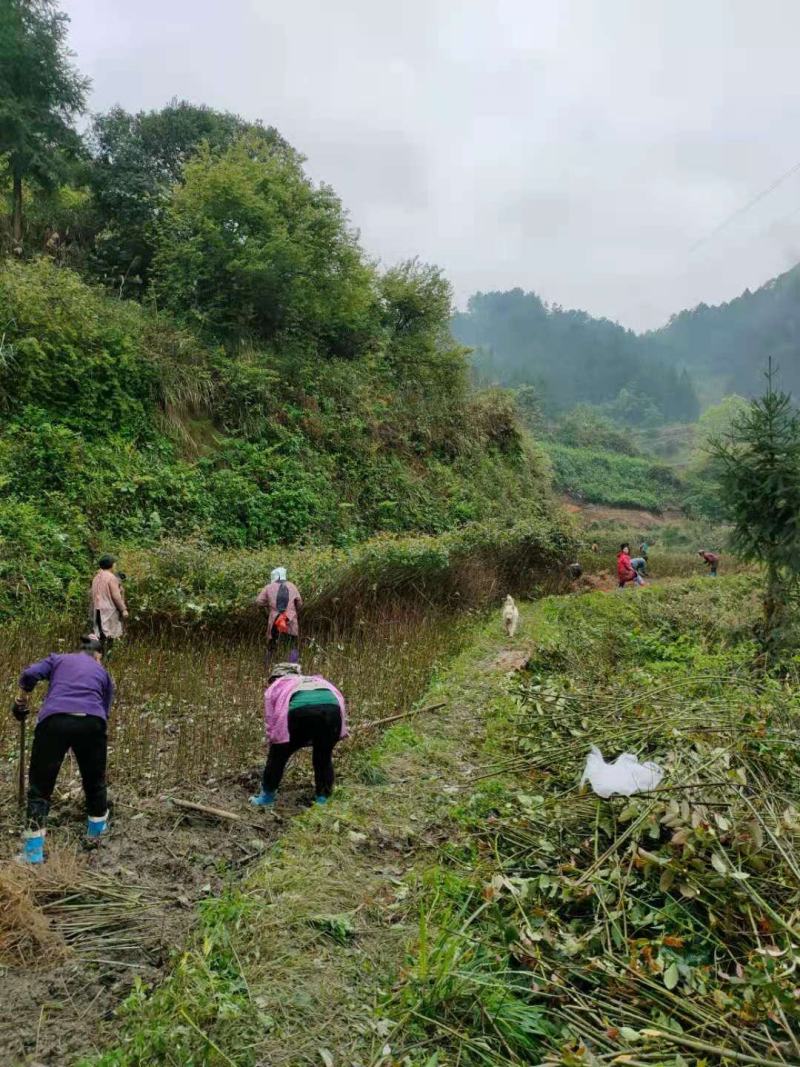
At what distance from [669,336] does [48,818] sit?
16290cm

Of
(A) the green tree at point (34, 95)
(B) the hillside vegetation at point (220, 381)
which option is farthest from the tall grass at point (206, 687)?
(A) the green tree at point (34, 95)

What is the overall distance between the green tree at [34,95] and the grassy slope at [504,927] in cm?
1599

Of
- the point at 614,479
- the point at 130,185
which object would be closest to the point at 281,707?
the point at 130,185

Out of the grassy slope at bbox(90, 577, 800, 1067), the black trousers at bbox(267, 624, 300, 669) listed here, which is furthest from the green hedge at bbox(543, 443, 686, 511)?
the grassy slope at bbox(90, 577, 800, 1067)

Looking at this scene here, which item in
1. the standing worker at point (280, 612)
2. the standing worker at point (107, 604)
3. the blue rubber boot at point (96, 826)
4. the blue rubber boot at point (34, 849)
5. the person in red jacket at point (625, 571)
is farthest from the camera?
the person in red jacket at point (625, 571)

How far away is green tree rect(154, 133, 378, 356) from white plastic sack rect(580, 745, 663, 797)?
501 inches

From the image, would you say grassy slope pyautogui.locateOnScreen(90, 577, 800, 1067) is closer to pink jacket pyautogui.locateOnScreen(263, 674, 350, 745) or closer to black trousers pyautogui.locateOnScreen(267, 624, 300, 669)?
pink jacket pyautogui.locateOnScreen(263, 674, 350, 745)

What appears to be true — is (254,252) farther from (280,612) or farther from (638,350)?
(638,350)

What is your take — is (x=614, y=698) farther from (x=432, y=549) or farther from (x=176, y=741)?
(x=432, y=549)

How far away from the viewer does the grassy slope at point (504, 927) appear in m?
2.34

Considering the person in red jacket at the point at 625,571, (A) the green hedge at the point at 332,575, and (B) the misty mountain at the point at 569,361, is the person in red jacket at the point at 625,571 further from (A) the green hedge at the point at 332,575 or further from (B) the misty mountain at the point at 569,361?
(B) the misty mountain at the point at 569,361

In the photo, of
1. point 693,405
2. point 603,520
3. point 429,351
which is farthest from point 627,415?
point 429,351

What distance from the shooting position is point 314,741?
455 centimetres

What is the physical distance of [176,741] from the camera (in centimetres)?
557
